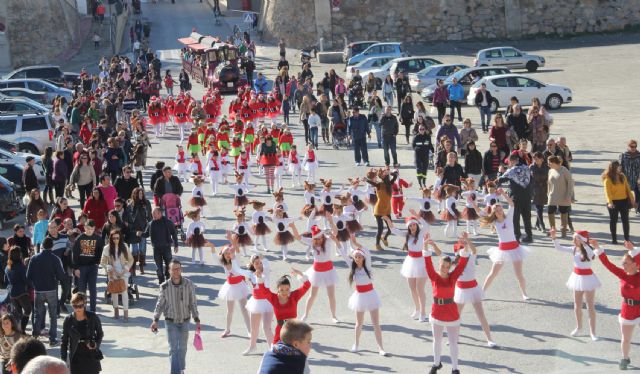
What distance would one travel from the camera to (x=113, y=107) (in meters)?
33.6

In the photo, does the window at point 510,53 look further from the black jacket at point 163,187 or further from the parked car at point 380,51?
the black jacket at point 163,187

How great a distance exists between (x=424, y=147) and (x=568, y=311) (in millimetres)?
9540

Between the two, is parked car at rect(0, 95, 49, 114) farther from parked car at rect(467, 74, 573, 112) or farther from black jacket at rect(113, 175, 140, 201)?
black jacket at rect(113, 175, 140, 201)

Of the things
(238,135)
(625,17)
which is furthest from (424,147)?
(625,17)

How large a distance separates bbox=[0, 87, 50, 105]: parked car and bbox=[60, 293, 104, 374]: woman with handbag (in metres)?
28.8

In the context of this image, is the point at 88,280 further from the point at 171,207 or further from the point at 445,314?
the point at 445,314

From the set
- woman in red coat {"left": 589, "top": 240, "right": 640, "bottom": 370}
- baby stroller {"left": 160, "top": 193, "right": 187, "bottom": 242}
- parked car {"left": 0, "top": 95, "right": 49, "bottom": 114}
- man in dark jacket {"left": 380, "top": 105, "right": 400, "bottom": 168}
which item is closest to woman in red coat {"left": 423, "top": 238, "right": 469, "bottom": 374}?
woman in red coat {"left": 589, "top": 240, "right": 640, "bottom": 370}

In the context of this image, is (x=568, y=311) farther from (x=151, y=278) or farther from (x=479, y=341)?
(x=151, y=278)

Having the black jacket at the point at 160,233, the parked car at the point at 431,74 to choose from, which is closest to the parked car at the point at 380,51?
the parked car at the point at 431,74

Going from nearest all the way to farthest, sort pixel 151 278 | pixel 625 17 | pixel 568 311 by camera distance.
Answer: pixel 568 311 < pixel 151 278 < pixel 625 17

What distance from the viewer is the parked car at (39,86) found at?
4241 cm

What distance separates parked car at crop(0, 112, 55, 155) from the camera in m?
31.0

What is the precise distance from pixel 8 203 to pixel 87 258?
8271mm

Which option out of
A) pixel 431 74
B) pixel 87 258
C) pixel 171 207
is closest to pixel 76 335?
pixel 87 258
